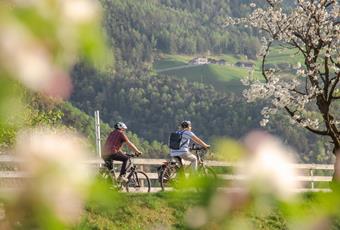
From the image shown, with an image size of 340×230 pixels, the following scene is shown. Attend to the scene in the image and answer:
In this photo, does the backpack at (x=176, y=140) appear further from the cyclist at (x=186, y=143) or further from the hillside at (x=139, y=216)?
the hillside at (x=139, y=216)

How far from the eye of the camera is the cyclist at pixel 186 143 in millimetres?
15781

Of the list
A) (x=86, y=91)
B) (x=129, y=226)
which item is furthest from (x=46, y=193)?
(x=86, y=91)

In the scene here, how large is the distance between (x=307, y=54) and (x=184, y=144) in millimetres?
4391

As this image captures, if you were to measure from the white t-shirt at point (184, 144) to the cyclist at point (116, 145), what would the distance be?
848 millimetres

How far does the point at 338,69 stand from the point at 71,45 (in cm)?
1802

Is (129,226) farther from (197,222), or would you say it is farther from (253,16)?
(197,222)

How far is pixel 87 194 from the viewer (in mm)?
1210

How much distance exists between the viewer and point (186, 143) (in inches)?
631

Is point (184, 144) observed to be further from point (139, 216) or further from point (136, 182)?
point (139, 216)

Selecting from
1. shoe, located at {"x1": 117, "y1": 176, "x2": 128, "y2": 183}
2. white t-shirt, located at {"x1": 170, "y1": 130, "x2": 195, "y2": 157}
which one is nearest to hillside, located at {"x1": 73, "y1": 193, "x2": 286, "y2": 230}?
shoe, located at {"x1": 117, "y1": 176, "x2": 128, "y2": 183}

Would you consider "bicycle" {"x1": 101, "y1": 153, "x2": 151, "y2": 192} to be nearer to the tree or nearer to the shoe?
the shoe

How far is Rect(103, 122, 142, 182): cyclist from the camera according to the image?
14875 mm

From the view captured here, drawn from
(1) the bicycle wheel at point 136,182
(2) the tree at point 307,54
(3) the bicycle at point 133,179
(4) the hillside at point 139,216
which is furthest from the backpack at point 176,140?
(2) the tree at point 307,54

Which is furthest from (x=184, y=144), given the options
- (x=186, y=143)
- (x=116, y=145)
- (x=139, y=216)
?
(x=139, y=216)
